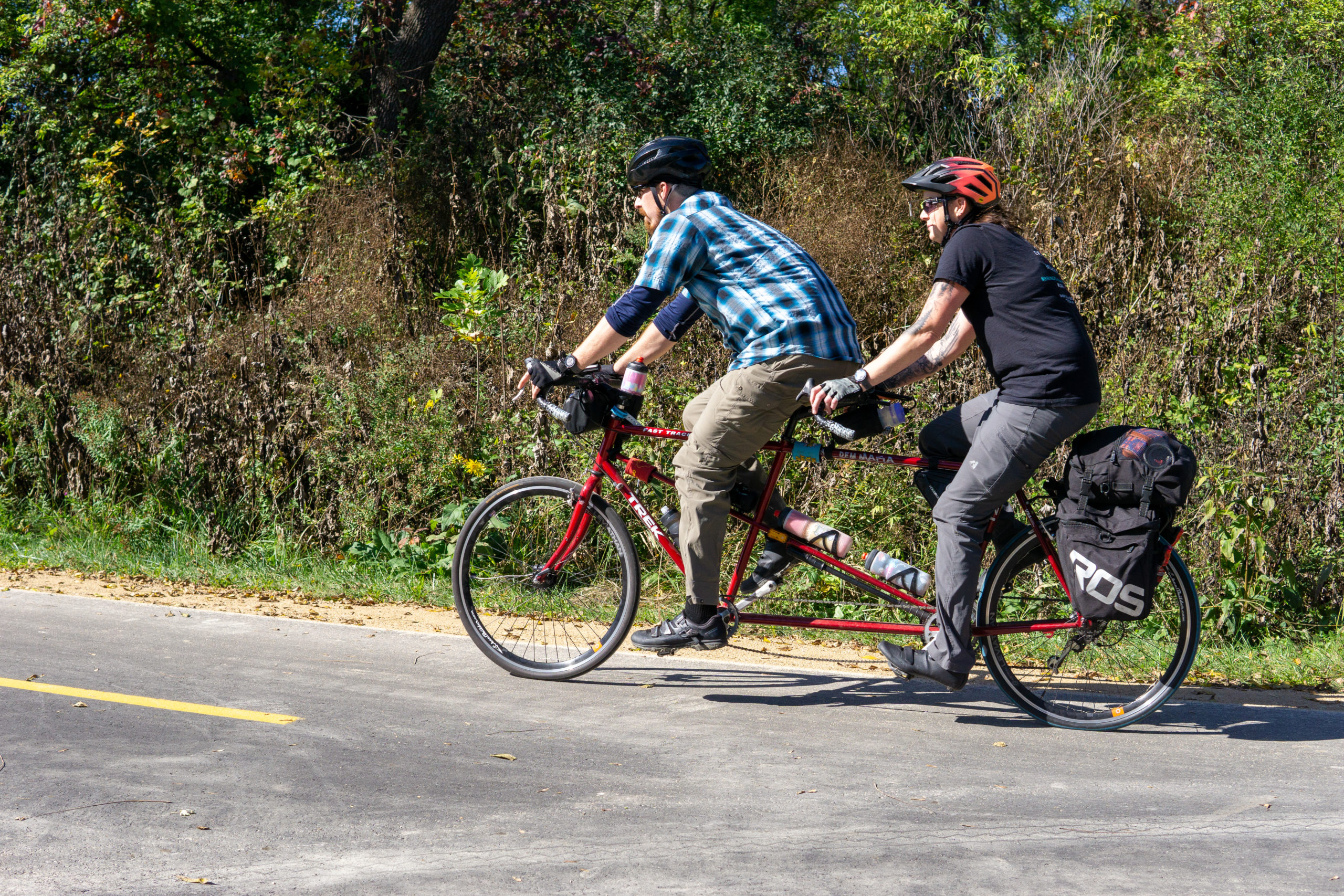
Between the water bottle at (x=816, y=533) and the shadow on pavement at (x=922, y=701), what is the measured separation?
2.35ft

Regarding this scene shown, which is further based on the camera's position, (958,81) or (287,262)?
(958,81)

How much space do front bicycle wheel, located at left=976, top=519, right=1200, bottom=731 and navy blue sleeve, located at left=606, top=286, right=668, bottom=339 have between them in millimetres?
1778

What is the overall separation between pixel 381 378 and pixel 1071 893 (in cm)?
648

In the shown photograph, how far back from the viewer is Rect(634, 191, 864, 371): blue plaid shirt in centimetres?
496

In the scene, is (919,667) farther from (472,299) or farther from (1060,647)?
(472,299)

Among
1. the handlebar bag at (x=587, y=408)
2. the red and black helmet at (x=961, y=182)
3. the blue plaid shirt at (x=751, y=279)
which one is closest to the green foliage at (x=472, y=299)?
the handlebar bag at (x=587, y=408)

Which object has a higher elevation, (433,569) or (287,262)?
(287,262)

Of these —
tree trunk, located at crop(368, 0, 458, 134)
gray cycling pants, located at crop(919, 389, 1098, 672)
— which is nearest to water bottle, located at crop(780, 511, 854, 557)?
gray cycling pants, located at crop(919, 389, 1098, 672)

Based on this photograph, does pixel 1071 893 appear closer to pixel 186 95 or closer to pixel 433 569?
pixel 433 569

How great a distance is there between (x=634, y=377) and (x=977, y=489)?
5.05 ft

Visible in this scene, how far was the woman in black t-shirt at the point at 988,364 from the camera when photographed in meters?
4.63

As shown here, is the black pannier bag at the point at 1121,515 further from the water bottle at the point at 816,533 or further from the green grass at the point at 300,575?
the green grass at the point at 300,575

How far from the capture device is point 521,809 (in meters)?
3.95

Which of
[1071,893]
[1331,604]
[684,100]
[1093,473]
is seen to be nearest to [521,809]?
[1071,893]
